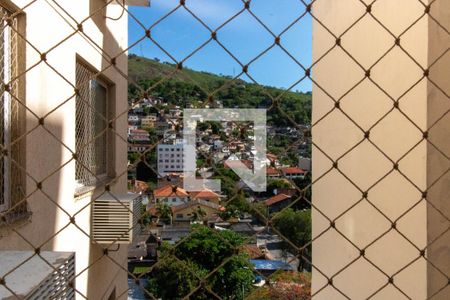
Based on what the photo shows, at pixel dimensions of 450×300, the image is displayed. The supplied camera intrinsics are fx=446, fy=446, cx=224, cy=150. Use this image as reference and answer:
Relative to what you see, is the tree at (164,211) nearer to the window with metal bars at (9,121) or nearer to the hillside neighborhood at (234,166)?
the hillside neighborhood at (234,166)

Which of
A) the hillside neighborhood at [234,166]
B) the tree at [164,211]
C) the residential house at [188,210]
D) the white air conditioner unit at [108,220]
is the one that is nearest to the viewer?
the hillside neighborhood at [234,166]

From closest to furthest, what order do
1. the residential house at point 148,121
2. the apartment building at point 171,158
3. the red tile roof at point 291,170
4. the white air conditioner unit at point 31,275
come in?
1. the white air conditioner unit at point 31,275
2. the red tile roof at point 291,170
3. the residential house at point 148,121
4. the apartment building at point 171,158

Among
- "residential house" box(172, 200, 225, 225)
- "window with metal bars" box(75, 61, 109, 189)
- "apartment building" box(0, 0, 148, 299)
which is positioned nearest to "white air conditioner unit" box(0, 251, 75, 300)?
"apartment building" box(0, 0, 148, 299)

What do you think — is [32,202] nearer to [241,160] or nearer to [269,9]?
[241,160]

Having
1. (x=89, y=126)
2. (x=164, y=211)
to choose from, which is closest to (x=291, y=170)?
(x=164, y=211)

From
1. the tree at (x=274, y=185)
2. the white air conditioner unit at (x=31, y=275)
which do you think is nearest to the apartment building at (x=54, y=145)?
the white air conditioner unit at (x=31, y=275)
